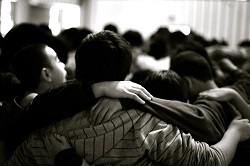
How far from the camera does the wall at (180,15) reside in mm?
6109

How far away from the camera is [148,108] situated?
1.16m

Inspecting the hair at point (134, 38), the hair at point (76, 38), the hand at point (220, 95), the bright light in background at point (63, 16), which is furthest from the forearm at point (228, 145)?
the bright light in background at point (63, 16)

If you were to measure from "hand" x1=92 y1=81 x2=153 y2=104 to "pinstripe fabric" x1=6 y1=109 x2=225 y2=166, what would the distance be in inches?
2.1

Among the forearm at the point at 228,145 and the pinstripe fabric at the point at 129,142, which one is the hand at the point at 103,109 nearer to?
the pinstripe fabric at the point at 129,142

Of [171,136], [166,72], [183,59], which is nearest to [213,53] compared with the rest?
[183,59]

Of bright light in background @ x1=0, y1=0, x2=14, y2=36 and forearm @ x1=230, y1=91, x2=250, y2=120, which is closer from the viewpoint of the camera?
forearm @ x1=230, y1=91, x2=250, y2=120

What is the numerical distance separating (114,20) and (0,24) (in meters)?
2.42

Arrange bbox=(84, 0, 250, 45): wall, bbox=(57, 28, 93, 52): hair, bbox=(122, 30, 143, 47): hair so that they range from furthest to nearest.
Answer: bbox=(84, 0, 250, 45): wall
bbox=(122, 30, 143, 47): hair
bbox=(57, 28, 93, 52): hair

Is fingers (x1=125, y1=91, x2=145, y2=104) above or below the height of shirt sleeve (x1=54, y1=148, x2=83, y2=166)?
above

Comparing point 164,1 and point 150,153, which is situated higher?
point 164,1

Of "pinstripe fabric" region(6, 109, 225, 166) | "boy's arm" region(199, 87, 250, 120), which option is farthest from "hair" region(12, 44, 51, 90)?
"boy's arm" region(199, 87, 250, 120)

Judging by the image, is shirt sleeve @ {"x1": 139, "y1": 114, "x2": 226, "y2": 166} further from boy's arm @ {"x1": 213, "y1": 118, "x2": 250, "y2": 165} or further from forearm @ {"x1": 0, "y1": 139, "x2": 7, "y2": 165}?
forearm @ {"x1": 0, "y1": 139, "x2": 7, "y2": 165}

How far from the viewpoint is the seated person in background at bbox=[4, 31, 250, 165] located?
1120 mm

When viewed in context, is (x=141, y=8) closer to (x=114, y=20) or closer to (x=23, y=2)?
(x=114, y=20)
